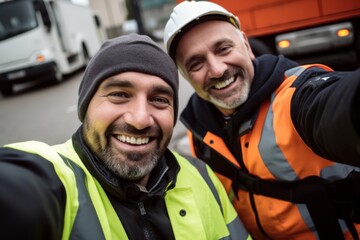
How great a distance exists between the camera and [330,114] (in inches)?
39.8

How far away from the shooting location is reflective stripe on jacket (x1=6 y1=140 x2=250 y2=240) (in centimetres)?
104

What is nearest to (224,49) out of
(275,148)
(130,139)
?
(275,148)

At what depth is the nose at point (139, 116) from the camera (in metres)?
1.34

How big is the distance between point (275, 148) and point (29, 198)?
111cm

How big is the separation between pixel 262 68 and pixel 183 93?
4583mm

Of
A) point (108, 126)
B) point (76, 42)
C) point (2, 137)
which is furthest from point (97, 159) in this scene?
point (76, 42)

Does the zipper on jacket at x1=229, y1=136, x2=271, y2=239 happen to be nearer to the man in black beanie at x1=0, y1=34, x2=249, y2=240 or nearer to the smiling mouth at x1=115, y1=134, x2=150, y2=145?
the man in black beanie at x1=0, y1=34, x2=249, y2=240

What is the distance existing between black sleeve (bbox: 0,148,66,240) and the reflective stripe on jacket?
2.2 inches

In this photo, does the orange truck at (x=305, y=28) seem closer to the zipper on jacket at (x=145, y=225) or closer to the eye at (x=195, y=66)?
the eye at (x=195, y=66)

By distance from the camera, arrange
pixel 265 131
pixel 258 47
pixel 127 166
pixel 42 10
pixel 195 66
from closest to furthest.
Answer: pixel 127 166 → pixel 265 131 → pixel 195 66 → pixel 258 47 → pixel 42 10

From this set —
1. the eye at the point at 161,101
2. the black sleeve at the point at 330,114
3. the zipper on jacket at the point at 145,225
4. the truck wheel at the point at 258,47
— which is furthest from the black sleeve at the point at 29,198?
the truck wheel at the point at 258,47

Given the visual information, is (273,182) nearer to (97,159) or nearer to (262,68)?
(262,68)

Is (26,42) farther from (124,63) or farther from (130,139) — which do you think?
(130,139)

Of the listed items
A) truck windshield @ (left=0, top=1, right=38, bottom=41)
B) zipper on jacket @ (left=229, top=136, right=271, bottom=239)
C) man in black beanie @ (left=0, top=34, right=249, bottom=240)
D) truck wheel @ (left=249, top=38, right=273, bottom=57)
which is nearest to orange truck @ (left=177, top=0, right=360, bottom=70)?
truck wheel @ (left=249, top=38, right=273, bottom=57)
